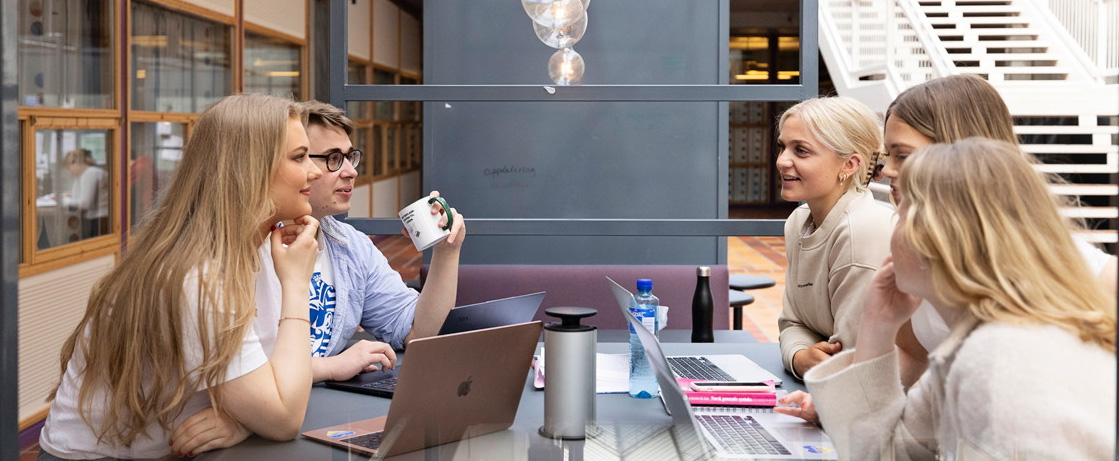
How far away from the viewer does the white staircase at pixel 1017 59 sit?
7336mm

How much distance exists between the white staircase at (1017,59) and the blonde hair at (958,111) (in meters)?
4.85

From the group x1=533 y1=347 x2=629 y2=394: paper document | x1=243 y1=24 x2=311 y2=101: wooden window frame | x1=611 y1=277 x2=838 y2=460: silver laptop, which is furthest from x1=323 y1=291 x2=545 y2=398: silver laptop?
x1=243 y1=24 x2=311 y2=101: wooden window frame

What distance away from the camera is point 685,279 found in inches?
125

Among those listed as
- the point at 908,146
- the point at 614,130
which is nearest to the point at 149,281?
the point at 908,146

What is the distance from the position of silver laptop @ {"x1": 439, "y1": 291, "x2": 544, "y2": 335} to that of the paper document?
0.40 feet

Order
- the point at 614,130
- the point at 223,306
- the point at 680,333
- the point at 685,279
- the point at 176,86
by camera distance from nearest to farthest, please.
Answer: the point at 223,306 → the point at 680,333 → the point at 685,279 → the point at 614,130 → the point at 176,86

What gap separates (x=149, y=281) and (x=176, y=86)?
471cm

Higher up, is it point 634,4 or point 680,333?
point 634,4

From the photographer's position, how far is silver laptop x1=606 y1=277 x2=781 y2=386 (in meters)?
1.81

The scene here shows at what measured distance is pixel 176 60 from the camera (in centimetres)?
568

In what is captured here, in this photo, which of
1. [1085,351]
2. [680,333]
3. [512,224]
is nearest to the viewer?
[1085,351]

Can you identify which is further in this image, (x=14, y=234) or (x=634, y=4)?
(x=634, y=4)

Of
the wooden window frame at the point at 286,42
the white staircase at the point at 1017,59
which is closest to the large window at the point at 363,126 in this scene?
the wooden window frame at the point at 286,42

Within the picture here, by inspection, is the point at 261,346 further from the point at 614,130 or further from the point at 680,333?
the point at 614,130
